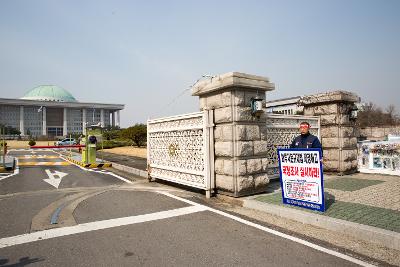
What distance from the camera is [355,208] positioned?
526 centimetres

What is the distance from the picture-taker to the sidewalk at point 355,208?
165 inches

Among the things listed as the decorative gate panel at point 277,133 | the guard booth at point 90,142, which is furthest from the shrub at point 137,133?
the decorative gate panel at point 277,133

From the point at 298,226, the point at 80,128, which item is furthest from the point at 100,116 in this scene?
the point at 298,226

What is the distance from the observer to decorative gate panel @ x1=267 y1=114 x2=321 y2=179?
322 inches

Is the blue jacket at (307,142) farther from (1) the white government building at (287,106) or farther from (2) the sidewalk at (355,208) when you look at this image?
(1) the white government building at (287,106)

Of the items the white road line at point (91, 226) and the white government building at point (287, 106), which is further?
the white government building at point (287, 106)

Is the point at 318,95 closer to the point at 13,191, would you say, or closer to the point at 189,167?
the point at 189,167

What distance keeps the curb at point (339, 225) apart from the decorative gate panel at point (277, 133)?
2.59 meters

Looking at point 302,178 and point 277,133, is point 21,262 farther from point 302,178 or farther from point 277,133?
point 277,133

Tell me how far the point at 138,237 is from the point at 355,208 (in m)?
4.11

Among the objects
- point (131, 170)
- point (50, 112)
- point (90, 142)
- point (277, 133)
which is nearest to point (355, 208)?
point (277, 133)

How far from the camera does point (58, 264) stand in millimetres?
3355

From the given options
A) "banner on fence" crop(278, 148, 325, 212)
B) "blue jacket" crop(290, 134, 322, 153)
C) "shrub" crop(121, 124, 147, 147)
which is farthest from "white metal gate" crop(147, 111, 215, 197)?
"shrub" crop(121, 124, 147, 147)

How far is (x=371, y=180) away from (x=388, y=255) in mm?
Answer: 5471
